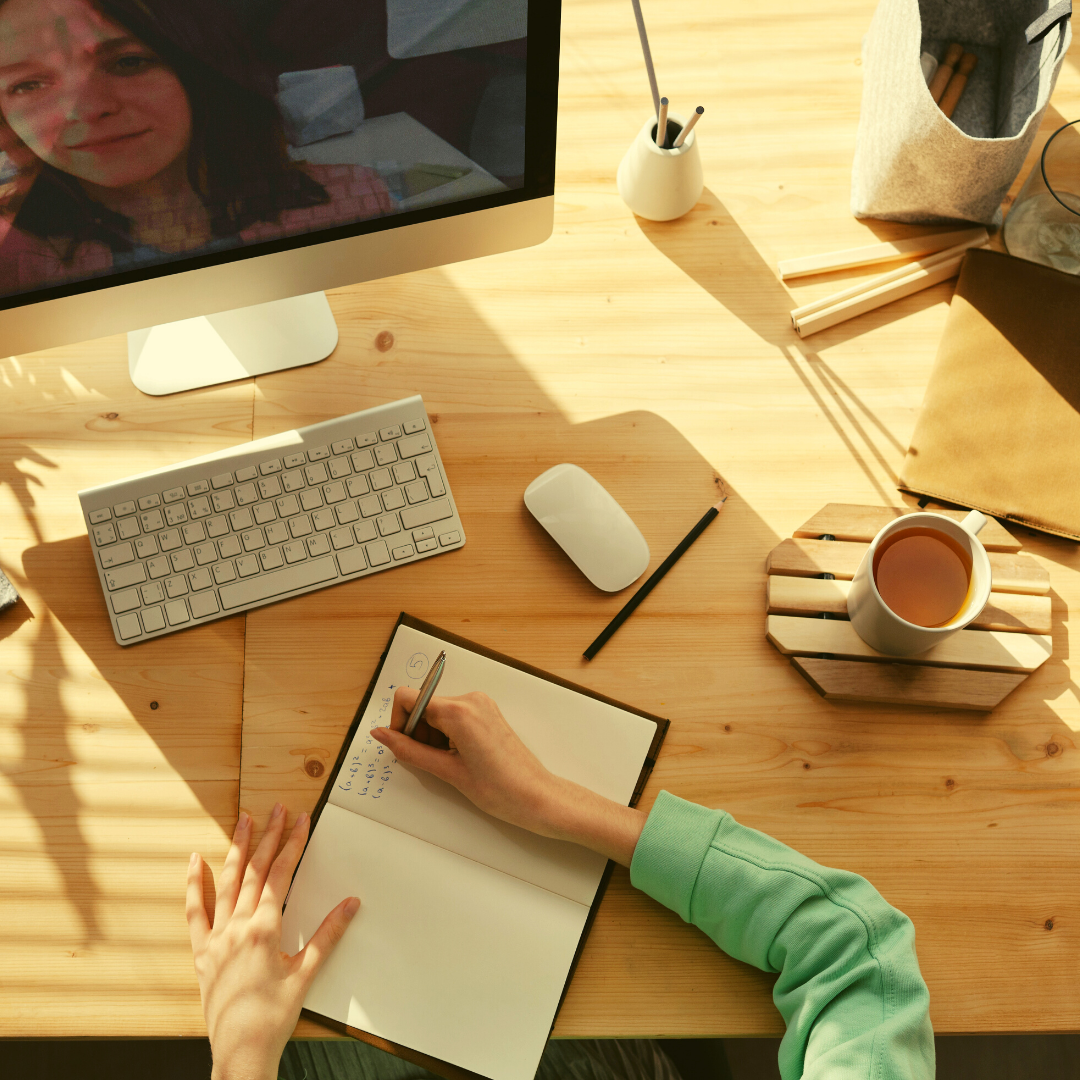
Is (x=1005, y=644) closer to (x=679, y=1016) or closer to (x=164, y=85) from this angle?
(x=679, y=1016)

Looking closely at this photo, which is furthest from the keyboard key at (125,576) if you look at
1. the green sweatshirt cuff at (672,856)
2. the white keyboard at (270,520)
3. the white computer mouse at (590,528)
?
the green sweatshirt cuff at (672,856)

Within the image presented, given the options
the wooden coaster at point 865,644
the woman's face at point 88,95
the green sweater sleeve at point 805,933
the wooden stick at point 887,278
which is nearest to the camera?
the woman's face at point 88,95

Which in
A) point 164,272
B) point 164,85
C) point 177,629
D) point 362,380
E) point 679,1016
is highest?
point 164,85

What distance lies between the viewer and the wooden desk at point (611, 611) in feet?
2.12

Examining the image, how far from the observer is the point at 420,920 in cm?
64

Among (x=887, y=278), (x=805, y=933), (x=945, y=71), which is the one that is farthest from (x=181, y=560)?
(x=945, y=71)

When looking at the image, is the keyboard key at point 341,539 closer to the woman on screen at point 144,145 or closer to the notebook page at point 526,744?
the notebook page at point 526,744

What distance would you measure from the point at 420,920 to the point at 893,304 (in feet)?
2.40

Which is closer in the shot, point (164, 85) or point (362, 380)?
point (164, 85)

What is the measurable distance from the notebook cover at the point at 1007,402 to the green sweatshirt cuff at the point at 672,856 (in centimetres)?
38

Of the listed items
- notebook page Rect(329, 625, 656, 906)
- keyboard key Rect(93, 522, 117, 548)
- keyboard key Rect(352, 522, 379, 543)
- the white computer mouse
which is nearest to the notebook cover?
the white computer mouse

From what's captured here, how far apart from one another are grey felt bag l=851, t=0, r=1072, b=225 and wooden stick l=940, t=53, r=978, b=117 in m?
0.02

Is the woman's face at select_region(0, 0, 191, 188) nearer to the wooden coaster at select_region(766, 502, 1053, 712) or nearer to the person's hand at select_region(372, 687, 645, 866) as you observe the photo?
the person's hand at select_region(372, 687, 645, 866)

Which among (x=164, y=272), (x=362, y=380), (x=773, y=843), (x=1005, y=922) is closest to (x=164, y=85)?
(x=164, y=272)
